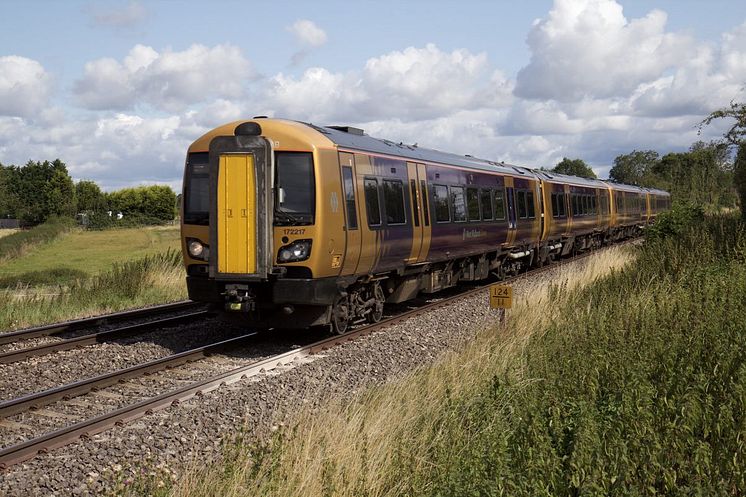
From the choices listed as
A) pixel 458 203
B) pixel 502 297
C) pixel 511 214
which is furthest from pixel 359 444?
pixel 511 214

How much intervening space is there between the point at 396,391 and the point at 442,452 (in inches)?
78.2

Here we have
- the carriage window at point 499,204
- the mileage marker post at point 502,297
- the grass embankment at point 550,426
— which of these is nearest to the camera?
the grass embankment at point 550,426

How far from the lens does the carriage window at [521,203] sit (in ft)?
68.4

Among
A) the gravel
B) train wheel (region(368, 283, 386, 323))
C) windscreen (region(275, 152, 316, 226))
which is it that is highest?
windscreen (region(275, 152, 316, 226))

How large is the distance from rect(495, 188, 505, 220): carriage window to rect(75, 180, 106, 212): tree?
8604cm

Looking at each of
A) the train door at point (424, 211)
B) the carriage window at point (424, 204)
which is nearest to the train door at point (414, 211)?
the train door at point (424, 211)

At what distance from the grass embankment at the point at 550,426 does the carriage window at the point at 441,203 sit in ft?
20.5

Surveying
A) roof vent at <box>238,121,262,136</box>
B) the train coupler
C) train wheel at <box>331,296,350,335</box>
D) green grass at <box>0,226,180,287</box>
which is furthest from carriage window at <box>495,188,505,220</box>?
green grass at <box>0,226,180,287</box>

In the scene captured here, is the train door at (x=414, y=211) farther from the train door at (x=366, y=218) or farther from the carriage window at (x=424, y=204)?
the train door at (x=366, y=218)

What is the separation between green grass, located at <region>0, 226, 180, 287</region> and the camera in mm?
27094

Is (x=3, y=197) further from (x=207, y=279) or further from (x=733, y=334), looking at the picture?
(x=733, y=334)

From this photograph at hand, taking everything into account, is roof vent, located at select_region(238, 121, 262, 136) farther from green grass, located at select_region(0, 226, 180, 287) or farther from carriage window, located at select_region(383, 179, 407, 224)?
green grass, located at select_region(0, 226, 180, 287)

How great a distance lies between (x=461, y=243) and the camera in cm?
1636

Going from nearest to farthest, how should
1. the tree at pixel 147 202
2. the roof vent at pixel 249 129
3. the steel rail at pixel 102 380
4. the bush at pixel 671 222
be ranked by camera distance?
the steel rail at pixel 102 380
the roof vent at pixel 249 129
the bush at pixel 671 222
the tree at pixel 147 202
